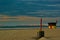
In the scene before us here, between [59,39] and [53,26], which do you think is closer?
[59,39]

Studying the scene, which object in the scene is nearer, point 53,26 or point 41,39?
point 41,39

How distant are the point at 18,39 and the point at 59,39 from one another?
8.36ft

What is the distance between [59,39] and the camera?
14.2 metres

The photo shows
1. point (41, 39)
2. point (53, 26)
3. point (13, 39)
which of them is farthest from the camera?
point (53, 26)

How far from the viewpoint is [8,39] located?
14.4 m

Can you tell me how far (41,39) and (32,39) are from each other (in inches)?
35.7

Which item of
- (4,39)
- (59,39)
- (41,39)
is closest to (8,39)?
(4,39)

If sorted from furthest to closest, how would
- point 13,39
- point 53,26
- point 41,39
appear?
point 53,26 < point 13,39 < point 41,39

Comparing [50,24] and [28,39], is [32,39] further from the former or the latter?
[50,24]

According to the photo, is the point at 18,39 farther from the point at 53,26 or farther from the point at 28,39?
the point at 53,26

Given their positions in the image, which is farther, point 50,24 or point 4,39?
point 50,24

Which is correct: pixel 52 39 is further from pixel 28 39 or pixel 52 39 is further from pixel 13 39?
pixel 13 39

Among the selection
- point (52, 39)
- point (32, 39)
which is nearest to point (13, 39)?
point (32, 39)

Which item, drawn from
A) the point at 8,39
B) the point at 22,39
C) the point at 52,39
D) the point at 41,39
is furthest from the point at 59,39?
the point at 8,39
